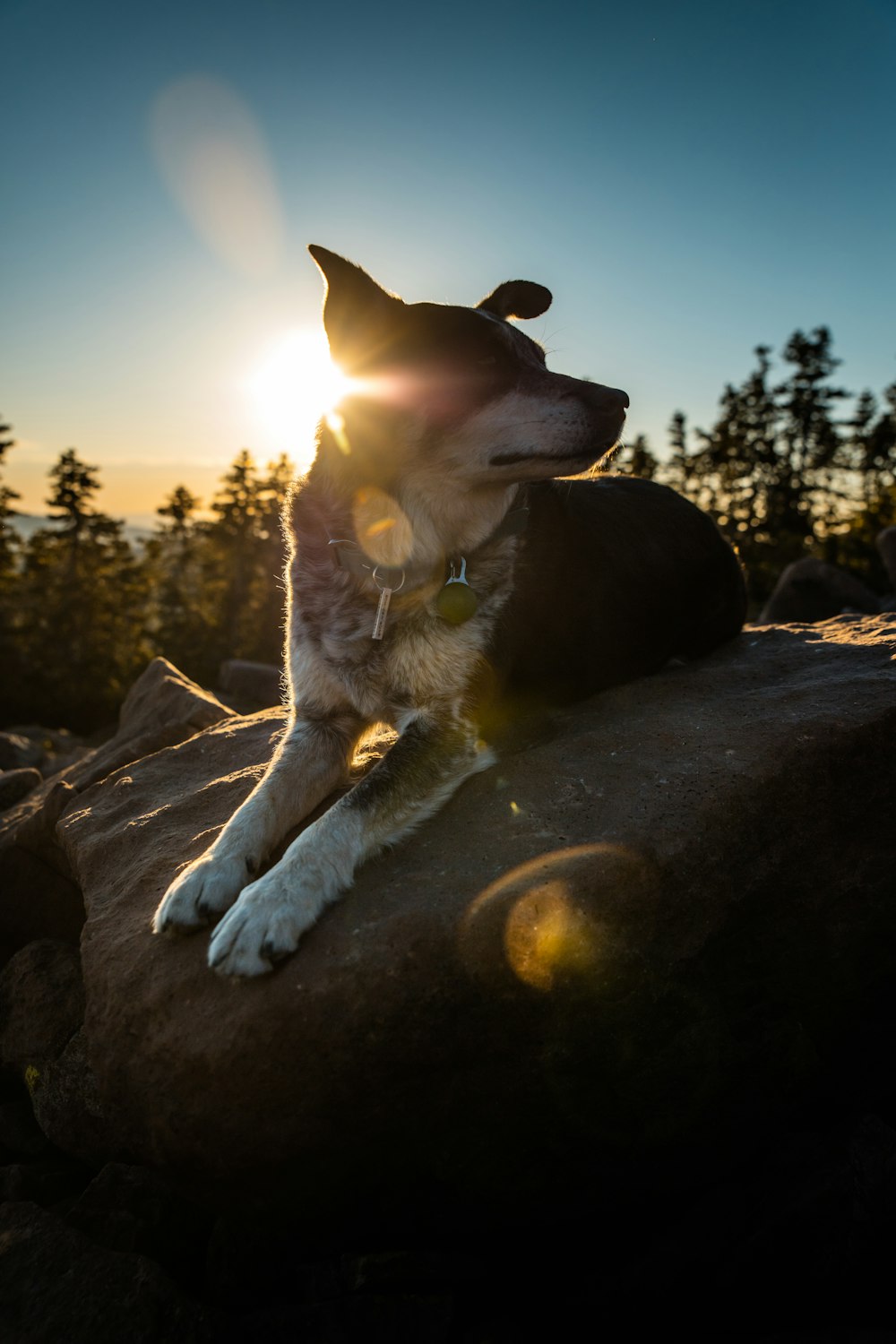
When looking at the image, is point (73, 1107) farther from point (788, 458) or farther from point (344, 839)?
point (788, 458)

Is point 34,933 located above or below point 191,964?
below

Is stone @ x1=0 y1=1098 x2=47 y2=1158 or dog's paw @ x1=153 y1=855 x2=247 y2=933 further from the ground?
dog's paw @ x1=153 y1=855 x2=247 y2=933

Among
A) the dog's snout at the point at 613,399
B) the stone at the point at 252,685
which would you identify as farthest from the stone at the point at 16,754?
the dog's snout at the point at 613,399

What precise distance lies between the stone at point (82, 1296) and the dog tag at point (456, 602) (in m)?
3.33

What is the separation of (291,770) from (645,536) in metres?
3.15

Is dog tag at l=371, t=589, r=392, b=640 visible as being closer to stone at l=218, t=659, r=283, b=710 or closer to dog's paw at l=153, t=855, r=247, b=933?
dog's paw at l=153, t=855, r=247, b=933

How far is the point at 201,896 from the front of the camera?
3.56 metres

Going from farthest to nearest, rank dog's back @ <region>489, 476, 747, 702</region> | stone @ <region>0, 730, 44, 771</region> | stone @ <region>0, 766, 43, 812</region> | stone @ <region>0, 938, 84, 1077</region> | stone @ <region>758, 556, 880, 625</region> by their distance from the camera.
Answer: stone @ <region>758, 556, 880, 625</region>
stone @ <region>0, 730, 44, 771</region>
stone @ <region>0, 766, 43, 812</region>
dog's back @ <region>489, 476, 747, 702</region>
stone @ <region>0, 938, 84, 1077</region>

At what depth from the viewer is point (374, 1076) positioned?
3080 mm

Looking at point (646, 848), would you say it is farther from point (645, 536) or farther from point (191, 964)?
point (645, 536)

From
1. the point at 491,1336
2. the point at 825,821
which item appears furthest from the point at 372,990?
the point at 825,821

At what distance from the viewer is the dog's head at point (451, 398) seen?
4320 millimetres

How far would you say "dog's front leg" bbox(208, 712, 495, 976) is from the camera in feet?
10.4

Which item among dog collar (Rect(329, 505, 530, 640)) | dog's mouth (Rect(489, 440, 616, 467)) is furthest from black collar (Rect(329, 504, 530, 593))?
dog's mouth (Rect(489, 440, 616, 467))
